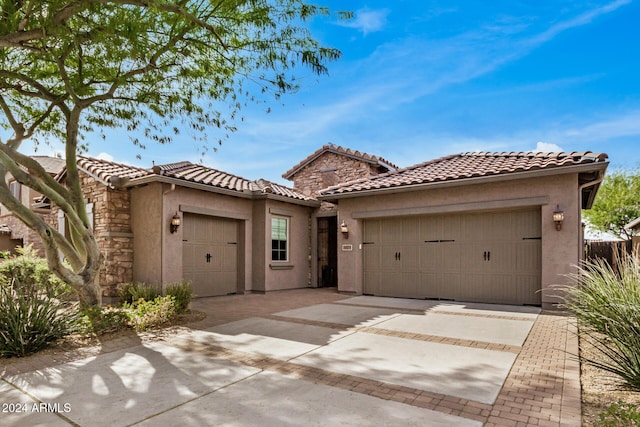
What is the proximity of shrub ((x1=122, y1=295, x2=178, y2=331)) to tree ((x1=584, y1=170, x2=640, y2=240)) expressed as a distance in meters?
27.3

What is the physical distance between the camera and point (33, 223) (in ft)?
20.5

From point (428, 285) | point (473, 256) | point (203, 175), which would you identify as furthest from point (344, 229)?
A: point (203, 175)

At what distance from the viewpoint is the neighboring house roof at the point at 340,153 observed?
15.7 meters

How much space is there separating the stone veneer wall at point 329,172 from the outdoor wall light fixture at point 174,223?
298 inches

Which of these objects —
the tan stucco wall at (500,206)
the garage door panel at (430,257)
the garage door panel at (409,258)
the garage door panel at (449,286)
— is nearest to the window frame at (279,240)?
the tan stucco wall at (500,206)

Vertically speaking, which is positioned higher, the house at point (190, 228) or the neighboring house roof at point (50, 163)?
the neighboring house roof at point (50, 163)

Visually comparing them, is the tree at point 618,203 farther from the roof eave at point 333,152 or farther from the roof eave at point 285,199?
the roof eave at point 285,199

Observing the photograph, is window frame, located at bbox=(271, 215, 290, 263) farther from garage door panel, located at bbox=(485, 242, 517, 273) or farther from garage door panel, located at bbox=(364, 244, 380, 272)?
garage door panel, located at bbox=(485, 242, 517, 273)

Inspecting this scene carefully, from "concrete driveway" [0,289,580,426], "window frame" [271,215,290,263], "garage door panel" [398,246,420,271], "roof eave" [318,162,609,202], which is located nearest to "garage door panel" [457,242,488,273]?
"garage door panel" [398,246,420,271]

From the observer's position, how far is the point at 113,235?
395 inches

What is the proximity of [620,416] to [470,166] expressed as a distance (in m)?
8.33

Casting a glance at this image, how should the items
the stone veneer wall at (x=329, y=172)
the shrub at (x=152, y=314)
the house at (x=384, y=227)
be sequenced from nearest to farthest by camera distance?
the shrub at (x=152, y=314)
the house at (x=384, y=227)
the stone veneer wall at (x=329, y=172)

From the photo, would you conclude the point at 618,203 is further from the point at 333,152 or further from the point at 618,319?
the point at 618,319

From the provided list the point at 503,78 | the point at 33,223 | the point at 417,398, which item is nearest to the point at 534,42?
the point at 503,78
